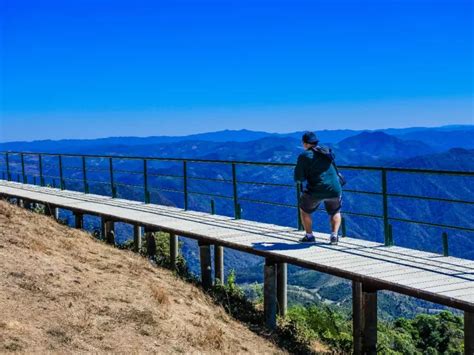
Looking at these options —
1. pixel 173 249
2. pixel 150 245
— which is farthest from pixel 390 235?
pixel 150 245

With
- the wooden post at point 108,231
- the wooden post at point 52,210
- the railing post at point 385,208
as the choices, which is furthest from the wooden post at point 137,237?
the railing post at point 385,208

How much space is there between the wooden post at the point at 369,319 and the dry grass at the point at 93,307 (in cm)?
119

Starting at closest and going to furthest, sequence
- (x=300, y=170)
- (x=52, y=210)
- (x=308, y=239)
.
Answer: (x=300, y=170), (x=308, y=239), (x=52, y=210)

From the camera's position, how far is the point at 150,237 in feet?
46.1

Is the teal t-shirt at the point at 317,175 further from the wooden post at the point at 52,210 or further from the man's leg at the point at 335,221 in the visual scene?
the wooden post at the point at 52,210

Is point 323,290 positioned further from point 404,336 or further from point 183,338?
point 183,338

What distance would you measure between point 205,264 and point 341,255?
3.03 m

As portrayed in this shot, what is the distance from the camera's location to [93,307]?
7668 mm

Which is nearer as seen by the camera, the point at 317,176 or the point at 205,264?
the point at 317,176

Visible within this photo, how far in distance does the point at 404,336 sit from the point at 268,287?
10.3 m

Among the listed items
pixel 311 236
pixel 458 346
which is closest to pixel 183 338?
pixel 311 236

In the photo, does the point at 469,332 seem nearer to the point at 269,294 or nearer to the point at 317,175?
the point at 317,175

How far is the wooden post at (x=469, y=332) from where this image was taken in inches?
307

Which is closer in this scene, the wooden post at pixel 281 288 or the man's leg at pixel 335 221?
the man's leg at pixel 335 221
